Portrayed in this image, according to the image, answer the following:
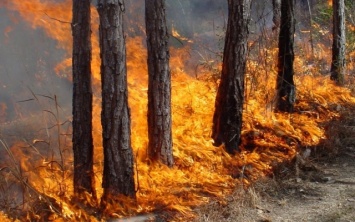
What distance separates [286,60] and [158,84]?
3961 mm

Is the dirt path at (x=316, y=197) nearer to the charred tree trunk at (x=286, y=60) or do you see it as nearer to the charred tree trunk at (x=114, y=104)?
the charred tree trunk at (x=114, y=104)

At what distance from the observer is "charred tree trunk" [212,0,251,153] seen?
7605 mm

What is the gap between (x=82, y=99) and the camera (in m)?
6.29

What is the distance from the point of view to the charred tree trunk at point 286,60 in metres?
9.71

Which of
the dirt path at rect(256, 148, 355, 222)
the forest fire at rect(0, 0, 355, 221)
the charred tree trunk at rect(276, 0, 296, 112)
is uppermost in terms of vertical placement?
the charred tree trunk at rect(276, 0, 296, 112)

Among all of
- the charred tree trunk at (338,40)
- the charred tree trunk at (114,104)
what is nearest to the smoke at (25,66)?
the charred tree trunk at (338,40)

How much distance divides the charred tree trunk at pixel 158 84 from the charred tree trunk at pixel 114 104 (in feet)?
4.36

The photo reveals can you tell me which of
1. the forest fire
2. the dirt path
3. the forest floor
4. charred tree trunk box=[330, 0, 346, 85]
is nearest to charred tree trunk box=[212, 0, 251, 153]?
the forest fire

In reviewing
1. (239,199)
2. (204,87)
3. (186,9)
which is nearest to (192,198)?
(239,199)

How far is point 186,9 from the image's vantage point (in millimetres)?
22234

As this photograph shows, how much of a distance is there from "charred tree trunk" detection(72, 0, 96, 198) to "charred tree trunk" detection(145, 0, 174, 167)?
106 centimetres

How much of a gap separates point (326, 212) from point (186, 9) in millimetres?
17347

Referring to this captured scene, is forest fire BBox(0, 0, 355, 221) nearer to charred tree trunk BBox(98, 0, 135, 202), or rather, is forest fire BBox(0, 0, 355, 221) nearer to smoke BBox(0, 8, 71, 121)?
charred tree trunk BBox(98, 0, 135, 202)

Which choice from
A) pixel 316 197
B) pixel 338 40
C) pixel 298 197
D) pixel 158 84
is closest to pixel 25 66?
pixel 158 84
